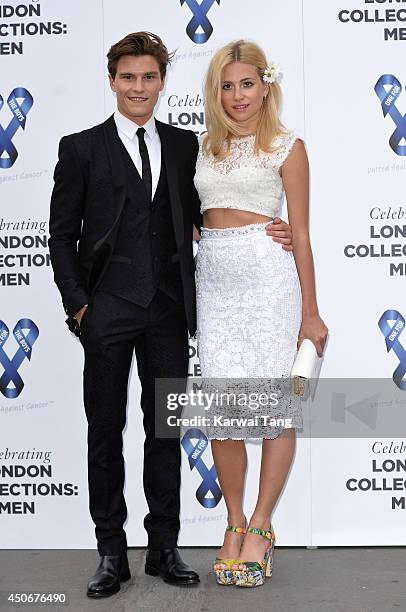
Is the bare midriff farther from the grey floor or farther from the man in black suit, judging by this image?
the grey floor

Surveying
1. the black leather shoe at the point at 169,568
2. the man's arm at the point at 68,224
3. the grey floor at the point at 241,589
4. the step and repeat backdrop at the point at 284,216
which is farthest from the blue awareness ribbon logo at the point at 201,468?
the man's arm at the point at 68,224

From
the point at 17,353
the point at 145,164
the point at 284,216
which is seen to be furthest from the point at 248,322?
the point at 17,353

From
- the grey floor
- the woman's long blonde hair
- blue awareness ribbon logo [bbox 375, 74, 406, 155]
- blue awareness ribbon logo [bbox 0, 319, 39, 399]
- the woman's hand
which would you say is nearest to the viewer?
the grey floor

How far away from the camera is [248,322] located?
10.8 ft

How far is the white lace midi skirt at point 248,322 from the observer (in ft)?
10.7

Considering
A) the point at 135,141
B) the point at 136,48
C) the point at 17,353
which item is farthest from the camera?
the point at 17,353

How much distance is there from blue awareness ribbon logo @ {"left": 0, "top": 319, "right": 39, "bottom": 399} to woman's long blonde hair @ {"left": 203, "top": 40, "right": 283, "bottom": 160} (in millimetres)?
1268

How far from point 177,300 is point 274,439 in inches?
25.0

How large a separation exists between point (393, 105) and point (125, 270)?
1515mm

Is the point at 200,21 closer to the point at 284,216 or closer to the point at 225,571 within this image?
the point at 284,216

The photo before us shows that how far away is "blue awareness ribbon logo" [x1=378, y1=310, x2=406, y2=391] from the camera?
395cm

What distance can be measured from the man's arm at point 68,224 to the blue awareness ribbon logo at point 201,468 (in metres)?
1.10

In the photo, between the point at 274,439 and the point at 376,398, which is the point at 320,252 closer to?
the point at 376,398

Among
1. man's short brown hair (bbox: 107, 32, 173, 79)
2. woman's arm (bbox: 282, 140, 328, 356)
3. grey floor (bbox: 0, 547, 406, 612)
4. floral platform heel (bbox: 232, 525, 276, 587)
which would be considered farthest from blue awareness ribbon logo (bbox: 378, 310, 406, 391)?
man's short brown hair (bbox: 107, 32, 173, 79)
